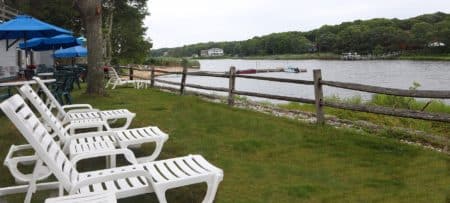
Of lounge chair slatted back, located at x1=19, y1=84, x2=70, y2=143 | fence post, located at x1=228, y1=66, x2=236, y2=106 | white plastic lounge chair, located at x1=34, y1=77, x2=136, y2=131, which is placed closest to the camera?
lounge chair slatted back, located at x1=19, y1=84, x2=70, y2=143

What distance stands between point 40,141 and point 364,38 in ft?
343

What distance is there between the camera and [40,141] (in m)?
3.05

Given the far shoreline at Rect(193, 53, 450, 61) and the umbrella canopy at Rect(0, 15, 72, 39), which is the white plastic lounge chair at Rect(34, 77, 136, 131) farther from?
the far shoreline at Rect(193, 53, 450, 61)

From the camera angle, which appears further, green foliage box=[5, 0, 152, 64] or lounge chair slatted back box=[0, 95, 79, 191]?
green foliage box=[5, 0, 152, 64]

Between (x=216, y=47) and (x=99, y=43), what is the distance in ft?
476

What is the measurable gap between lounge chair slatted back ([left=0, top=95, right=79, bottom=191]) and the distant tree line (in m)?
96.6

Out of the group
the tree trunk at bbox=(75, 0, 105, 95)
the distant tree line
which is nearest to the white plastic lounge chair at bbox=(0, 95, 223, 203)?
the tree trunk at bbox=(75, 0, 105, 95)

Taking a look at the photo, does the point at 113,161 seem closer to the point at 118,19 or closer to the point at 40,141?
the point at 40,141

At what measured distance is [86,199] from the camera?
8.24ft

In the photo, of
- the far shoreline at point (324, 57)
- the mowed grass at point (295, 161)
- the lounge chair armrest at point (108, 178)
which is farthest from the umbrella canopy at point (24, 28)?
the far shoreline at point (324, 57)

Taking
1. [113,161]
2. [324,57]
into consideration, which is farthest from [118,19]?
[324,57]

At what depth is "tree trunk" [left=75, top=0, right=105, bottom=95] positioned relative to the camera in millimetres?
11250

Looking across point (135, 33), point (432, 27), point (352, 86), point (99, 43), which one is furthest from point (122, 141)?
point (432, 27)

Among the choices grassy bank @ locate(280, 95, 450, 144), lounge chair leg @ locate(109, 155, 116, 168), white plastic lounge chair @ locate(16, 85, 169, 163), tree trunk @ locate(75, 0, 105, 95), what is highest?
tree trunk @ locate(75, 0, 105, 95)
